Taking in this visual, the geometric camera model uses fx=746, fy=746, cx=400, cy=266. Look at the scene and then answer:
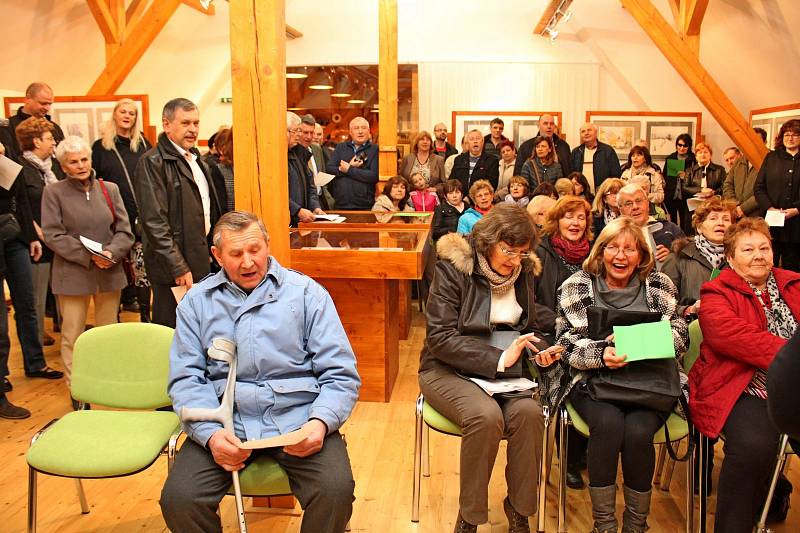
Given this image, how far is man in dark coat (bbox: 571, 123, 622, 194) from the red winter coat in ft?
17.1

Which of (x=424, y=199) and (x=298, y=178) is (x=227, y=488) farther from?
(x=424, y=199)

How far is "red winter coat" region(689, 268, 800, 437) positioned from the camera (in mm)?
2811

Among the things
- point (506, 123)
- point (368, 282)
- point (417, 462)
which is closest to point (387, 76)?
point (506, 123)

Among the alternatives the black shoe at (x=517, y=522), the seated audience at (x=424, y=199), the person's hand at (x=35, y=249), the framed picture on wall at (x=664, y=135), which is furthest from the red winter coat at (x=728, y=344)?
the framed picture on wall at (x=664, y=135)

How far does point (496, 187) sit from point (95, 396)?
20.2 feet

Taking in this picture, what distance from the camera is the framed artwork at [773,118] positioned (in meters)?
8.02

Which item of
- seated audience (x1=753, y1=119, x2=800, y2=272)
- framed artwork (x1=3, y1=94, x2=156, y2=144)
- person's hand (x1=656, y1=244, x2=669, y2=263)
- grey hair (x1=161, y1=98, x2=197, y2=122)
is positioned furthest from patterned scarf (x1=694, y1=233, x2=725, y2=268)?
framed artwork (x1=3, y1=94, x2=156, y2=144)

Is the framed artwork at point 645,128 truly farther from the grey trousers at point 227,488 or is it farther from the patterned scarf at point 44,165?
the grey trousers at point 227,488

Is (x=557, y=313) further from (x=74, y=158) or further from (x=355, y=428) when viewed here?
(x=74, y=158)

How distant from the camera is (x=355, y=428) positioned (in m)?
4.12

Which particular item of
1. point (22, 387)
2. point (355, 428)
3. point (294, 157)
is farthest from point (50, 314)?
point (355, 428)

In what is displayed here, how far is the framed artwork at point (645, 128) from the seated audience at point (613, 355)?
730cm

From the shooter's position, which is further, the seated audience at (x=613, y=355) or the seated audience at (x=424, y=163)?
the seated audience at (x=424, y=163)

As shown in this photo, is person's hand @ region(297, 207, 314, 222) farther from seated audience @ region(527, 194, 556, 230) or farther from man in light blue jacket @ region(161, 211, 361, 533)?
man in light blue jacket @ region(161, 211, 361, 533)
